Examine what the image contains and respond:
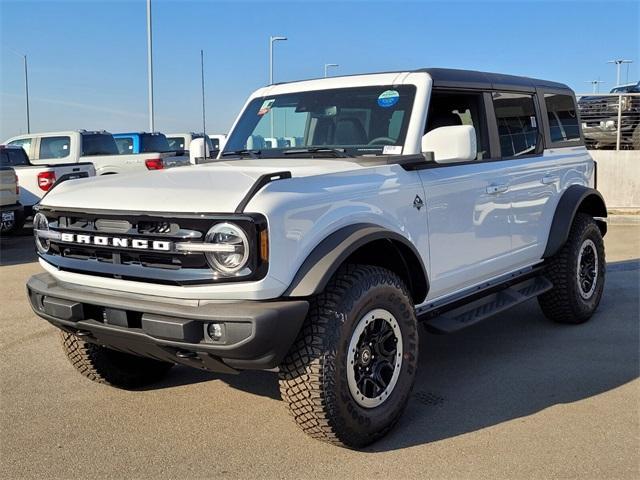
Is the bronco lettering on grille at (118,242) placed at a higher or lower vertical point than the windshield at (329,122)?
lower

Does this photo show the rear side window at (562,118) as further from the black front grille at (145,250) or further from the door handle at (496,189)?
the black front grille at (145,250)

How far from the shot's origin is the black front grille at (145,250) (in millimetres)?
2865

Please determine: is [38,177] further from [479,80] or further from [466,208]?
[466,208]

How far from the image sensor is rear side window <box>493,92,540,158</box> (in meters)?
4.77

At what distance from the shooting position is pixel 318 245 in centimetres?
309

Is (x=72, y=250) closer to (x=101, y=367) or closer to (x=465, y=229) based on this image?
(x=101, y=367)

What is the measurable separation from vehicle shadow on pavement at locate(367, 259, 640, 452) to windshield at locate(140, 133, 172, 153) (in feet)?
40.6

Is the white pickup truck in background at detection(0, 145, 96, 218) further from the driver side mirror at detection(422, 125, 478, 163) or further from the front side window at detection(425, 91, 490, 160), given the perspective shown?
the driver side mirror at detection(422, 125, 478, 163)

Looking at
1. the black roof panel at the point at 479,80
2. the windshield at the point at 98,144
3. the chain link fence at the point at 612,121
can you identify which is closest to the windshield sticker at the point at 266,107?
the black roof panel at the point at 479,80

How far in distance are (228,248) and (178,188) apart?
1.69 ft

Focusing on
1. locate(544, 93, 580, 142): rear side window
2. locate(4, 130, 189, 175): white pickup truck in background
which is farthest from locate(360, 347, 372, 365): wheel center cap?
locate(4, 130, 189, 175): white pickup truck in background

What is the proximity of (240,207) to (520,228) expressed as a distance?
2656mm

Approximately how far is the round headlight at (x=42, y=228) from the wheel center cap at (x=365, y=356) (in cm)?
178

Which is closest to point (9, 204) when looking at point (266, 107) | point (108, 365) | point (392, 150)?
point (266, 107)
